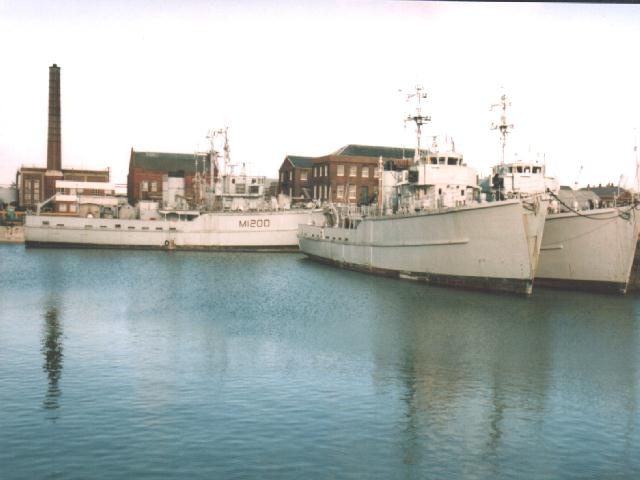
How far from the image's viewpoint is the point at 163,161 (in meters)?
96.9

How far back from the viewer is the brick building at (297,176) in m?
87.8

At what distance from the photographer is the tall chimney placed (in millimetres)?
83250

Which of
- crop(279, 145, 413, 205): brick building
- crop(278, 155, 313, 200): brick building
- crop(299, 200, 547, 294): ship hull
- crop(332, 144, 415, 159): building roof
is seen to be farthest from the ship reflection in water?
crop(278, 155, 313, 200): brick building

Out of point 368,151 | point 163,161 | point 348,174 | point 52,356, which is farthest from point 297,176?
point 52,356

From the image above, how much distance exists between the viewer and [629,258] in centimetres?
3494

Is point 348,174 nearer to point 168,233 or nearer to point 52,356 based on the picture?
point 168,233

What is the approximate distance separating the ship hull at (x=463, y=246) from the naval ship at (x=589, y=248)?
2.39 metres

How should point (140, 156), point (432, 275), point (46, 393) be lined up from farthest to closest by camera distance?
point (140, 156) < point (432, 275) < point (46, 393)

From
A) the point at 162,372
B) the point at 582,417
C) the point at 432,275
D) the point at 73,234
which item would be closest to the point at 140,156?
the point at 73,234

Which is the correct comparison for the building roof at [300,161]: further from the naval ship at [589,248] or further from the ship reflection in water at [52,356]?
the ship reflection in water at [52,356]

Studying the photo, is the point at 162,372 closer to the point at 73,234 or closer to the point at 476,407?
the point at 476,407

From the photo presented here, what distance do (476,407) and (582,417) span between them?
2345mm

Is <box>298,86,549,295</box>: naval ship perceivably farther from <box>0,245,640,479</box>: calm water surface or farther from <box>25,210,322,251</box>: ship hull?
<box>25,210,322,251</box>: ship hull

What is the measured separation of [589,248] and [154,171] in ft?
233
